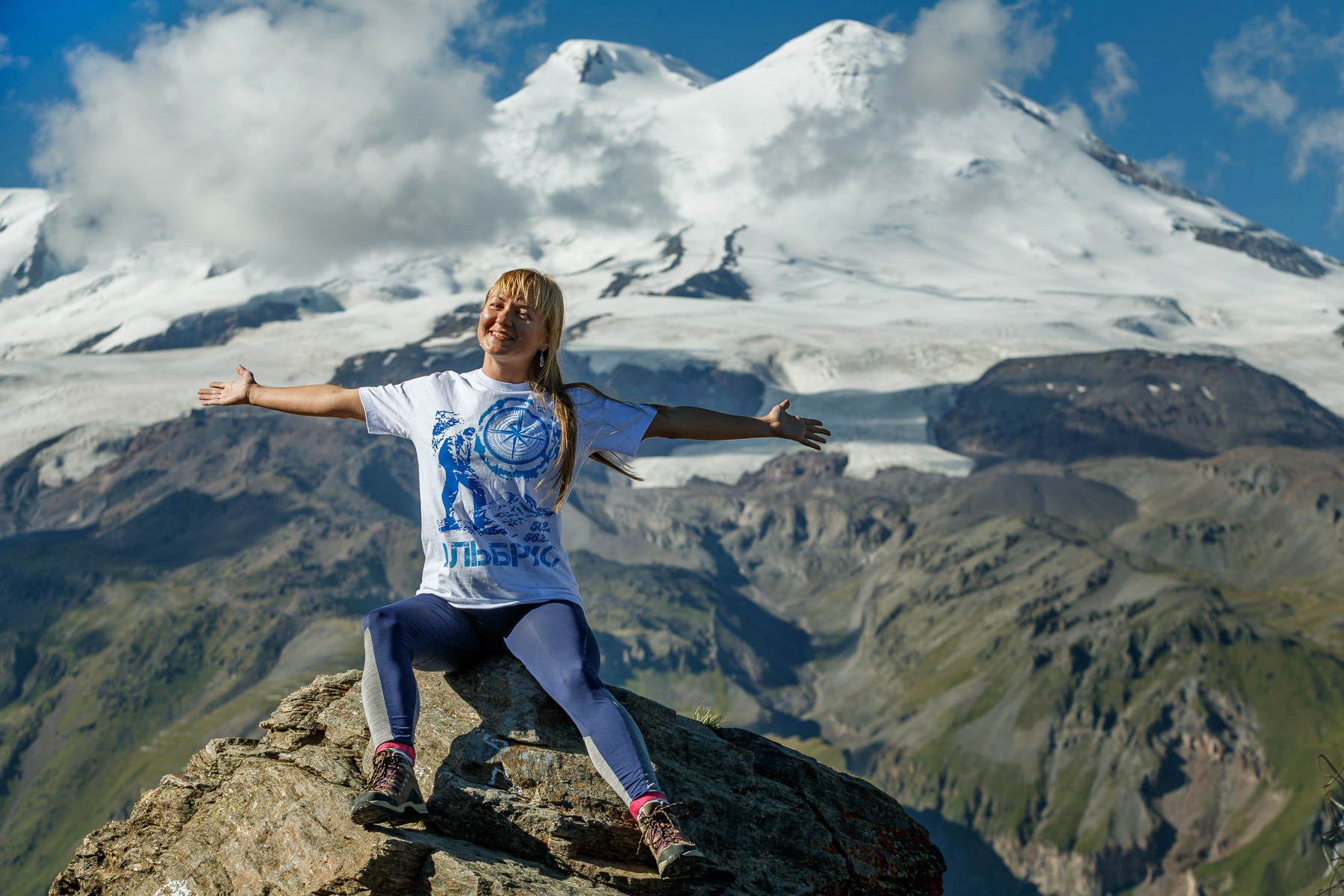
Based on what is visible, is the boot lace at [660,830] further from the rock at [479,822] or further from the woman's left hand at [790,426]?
the woman's left hand at [790,426]

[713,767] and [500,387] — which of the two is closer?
[500,387]

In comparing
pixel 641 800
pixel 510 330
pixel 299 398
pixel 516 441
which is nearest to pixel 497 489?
pixel 516 441

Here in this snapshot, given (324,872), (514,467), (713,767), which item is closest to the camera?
(324,872)

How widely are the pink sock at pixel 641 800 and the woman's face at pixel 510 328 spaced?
147 inches

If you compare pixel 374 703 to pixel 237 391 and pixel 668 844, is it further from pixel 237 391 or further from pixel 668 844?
pixel 237 391

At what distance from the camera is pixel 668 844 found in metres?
7.81

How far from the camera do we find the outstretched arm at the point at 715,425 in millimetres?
9172

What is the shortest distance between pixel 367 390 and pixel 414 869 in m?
3.97

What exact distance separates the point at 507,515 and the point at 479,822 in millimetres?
2434

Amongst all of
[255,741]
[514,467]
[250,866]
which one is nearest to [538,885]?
[250,866]

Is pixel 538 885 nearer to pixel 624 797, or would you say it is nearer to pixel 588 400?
pixel 624 797

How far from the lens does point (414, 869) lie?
7668 millimetres

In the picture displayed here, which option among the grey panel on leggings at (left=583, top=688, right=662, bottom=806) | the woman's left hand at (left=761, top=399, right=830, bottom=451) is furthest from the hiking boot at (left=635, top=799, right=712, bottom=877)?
the woman's left hand at (left=761, top=399, right=830, bottom=451)

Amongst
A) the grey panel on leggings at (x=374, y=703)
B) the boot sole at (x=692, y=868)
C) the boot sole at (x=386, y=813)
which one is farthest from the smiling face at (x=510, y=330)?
the boot sole at (x=692, y=868)
